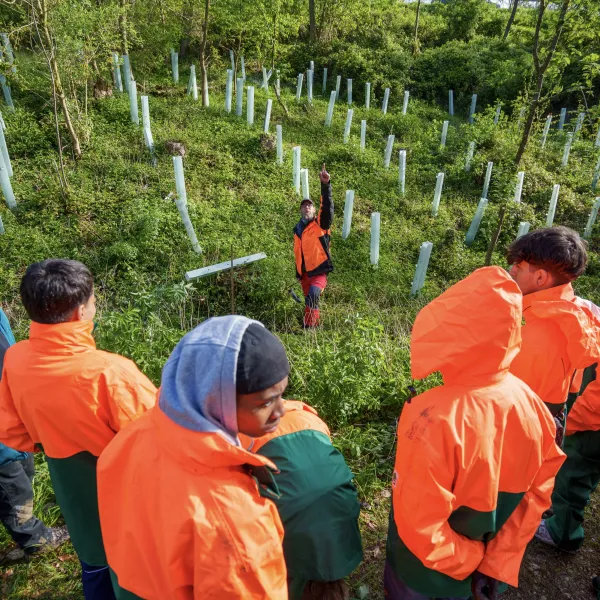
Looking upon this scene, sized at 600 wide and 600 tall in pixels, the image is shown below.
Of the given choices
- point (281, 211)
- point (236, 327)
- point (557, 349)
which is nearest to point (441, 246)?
point (281, 211)

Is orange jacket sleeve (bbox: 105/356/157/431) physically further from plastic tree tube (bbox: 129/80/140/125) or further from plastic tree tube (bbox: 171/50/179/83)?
plastic tree tube (bbox: 171/50/179/83)

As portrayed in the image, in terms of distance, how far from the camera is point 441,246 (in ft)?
29.0

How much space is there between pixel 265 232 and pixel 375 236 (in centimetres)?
188

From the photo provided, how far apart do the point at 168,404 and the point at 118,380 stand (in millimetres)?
812

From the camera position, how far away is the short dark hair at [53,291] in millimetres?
1875

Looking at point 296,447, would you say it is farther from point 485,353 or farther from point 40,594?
point 40,594

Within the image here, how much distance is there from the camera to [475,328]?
1641 mm

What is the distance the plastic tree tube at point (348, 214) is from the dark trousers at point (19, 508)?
6.41 m

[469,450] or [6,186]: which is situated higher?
[469,450]

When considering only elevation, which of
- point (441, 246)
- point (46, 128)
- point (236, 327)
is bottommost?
point (441, 246)

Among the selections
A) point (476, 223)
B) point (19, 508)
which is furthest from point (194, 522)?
point (476, 223)

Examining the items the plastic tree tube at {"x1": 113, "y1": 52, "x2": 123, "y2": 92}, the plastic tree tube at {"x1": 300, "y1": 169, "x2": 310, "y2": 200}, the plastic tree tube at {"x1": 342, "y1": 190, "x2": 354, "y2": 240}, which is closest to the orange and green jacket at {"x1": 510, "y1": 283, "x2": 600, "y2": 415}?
the plastic tree tube at {"x1": 342, "y1": 190, "x2": 354, "y2": 240}

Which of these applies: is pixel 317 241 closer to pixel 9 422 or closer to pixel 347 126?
pixel 9 422

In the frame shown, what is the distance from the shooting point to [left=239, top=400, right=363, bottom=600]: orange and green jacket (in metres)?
1.48
